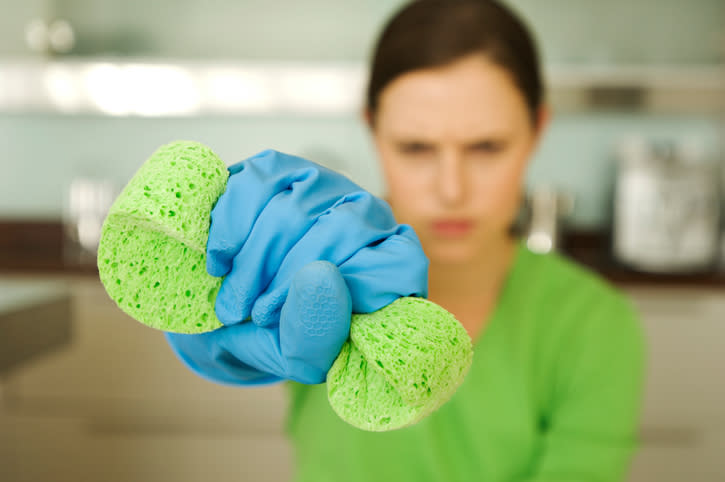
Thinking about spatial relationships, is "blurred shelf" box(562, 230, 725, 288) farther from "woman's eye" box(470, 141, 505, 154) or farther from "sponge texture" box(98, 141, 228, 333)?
"sponge texture" box(98, 141, 228, 333)

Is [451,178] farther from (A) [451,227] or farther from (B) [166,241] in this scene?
(B) [166,241]

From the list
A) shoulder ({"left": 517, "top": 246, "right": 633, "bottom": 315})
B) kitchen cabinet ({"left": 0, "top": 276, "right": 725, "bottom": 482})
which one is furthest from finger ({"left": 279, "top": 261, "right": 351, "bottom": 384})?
kitchen cabinet ({"left": 0, "top": 276, "right": 725, "bottom": 482})

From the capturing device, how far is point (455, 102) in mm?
421

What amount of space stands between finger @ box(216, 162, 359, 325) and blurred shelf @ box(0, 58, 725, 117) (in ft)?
4.12

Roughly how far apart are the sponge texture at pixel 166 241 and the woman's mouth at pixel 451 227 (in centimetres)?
26

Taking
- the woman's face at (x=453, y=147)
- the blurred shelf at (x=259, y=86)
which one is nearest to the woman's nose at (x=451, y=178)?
the woman's face at (x=453, y=147)

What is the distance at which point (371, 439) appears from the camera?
0.64m

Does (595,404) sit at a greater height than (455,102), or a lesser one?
lesser

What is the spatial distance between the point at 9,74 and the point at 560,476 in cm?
161

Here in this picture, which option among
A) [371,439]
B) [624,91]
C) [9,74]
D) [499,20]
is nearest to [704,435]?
[624,91]

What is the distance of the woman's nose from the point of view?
41cm

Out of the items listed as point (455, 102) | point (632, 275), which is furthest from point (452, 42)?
point (632, 275)

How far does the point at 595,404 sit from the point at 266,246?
509mm

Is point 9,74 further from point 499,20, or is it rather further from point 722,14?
point 722,14
